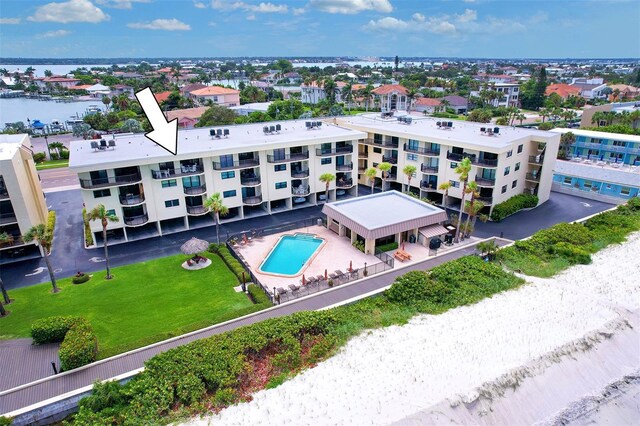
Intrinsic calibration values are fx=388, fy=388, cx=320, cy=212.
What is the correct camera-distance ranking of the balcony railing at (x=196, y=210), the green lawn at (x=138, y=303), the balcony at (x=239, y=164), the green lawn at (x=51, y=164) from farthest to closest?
the green lawn at (x=51, y=164) < the balcony at (x=239, y=164) < the balcony railing at (x=196, y=210) < the green lawn at (x=138, y=303)

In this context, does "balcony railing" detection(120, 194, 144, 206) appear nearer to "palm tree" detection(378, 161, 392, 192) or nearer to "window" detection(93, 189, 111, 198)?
"window" detection(93, 189, 111, 198)

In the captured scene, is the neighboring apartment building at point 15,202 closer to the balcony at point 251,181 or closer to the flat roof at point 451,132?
the balcony at point 251,181

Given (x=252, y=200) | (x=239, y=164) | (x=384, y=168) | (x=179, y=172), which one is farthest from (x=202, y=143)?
(x=384, y=168)

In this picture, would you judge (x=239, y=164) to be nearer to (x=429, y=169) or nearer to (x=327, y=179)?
(x=327, y=179)

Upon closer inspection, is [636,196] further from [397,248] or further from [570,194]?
[397,248]

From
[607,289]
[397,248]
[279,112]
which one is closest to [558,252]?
[607,289]

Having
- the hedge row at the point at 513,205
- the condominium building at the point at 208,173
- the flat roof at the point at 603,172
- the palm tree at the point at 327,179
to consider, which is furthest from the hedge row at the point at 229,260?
the flat roof at the point at 603,172
